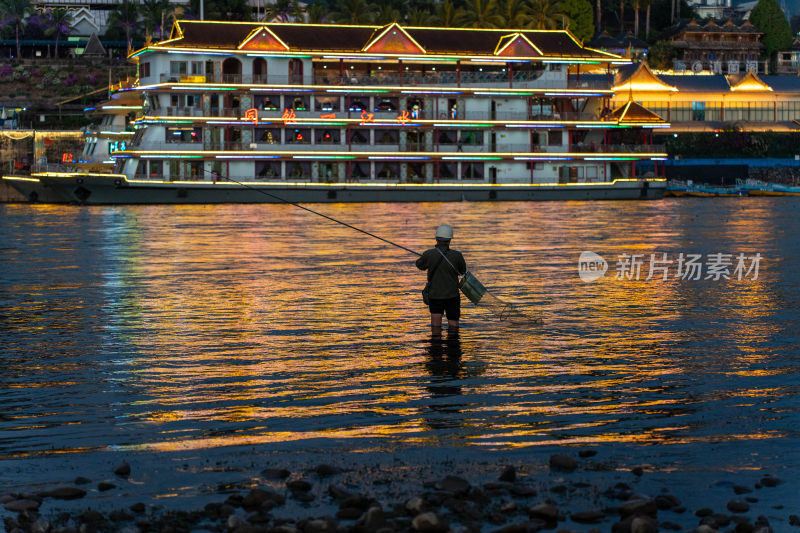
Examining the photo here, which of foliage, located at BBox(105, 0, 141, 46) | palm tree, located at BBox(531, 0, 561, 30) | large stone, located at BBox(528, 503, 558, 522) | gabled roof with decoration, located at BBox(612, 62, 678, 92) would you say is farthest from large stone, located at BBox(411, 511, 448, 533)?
foliage, located at BBox(105, 0, 141, 46)

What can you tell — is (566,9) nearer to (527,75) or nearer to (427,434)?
(527,75)

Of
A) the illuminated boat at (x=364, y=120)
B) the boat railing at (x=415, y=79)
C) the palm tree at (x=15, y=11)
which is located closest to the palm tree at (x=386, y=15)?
the illuminated boat at (x=364, y=120)

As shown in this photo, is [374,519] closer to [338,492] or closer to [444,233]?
[338,492]

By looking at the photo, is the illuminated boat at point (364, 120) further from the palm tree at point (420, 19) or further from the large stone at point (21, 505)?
the large stone at point (21, 505)

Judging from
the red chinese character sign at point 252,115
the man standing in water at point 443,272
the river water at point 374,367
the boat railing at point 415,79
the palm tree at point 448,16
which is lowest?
the river water at point 374,367

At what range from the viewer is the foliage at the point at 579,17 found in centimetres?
11294

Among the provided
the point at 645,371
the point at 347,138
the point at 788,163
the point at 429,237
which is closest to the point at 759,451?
the point at 645,371

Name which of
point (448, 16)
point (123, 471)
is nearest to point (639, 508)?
point (123, 471)

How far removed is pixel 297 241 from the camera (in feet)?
126

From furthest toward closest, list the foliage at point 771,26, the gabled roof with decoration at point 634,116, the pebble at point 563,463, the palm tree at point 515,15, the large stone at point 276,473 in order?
the foliage at point 771,26 < the palm tree at point 515,15 < the gabled roof with decoration at point 634,116 < the pebble at point 563,463 < the large stone at point 276,473

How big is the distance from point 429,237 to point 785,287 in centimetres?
1515

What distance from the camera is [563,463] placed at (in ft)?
34.3

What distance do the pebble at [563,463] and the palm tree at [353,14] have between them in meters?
92.3

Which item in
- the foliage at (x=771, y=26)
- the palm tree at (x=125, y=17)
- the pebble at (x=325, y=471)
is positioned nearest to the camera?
the pebble at (x=325, y=471)
